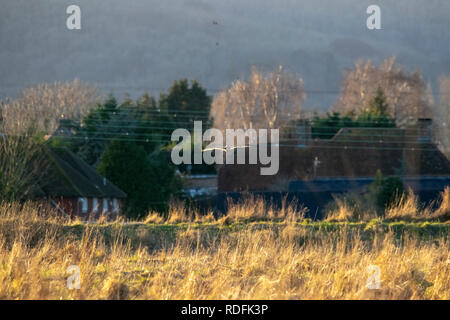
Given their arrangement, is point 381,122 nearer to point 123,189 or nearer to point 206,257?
point 123,189

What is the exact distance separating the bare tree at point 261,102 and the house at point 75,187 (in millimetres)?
18942

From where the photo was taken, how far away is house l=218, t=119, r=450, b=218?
51.1m

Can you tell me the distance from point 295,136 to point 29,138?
2628 centimetres

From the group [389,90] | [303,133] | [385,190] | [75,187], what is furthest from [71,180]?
[389,90]

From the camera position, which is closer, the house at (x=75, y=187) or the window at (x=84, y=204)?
the house at (x=75, y=187)

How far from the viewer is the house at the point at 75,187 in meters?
42.5

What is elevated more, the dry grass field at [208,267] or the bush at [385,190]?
the dry grass field at [208,267]

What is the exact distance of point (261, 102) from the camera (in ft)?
Answer: 216

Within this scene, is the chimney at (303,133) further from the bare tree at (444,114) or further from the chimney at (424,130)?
the bare tree at (444,114)

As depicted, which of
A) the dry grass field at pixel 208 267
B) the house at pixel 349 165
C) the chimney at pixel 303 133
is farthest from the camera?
the chimney at pixel 303 133

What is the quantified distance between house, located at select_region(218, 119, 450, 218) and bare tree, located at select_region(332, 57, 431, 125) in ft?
63.5

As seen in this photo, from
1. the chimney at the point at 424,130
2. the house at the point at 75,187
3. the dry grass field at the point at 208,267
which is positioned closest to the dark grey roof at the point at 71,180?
the house at the point at 75,187

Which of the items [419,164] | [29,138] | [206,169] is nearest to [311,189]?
[419,164]

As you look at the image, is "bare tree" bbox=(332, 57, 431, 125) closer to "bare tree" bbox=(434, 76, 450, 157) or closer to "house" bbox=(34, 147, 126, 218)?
"bare tree" bbox=(434, 76, 450, 157)
